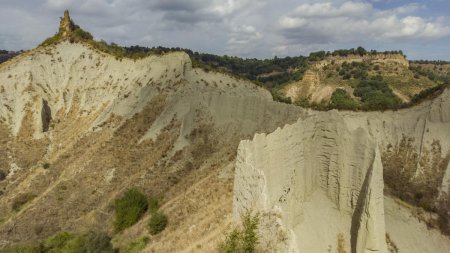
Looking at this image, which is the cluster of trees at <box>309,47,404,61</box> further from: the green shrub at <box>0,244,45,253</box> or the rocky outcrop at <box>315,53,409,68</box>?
the green shrub at <box>0,244,45,253</box>

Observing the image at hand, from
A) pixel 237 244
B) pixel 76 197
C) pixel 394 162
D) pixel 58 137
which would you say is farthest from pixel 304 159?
pixel 58 137

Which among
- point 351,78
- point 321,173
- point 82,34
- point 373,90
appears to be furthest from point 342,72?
point 321,173

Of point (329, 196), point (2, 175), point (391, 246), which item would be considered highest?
point (329, 196)

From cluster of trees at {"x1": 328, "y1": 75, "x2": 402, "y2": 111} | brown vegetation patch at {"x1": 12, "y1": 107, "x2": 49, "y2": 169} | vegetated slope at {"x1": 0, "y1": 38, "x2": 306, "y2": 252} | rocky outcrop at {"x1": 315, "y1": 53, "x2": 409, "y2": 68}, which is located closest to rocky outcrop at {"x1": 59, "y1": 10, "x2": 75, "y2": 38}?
vegetated slope at {"x1": 0, "y1": 38, "x2": 306, "y2": 252}

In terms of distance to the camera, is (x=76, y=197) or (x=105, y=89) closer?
(x=76, y=197)

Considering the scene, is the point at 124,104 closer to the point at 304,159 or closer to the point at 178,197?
the point at 178,197

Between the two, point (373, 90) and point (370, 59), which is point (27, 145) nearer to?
point (373, 90)

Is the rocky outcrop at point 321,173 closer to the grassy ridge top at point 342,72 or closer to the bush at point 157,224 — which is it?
the bush at point 157,224
